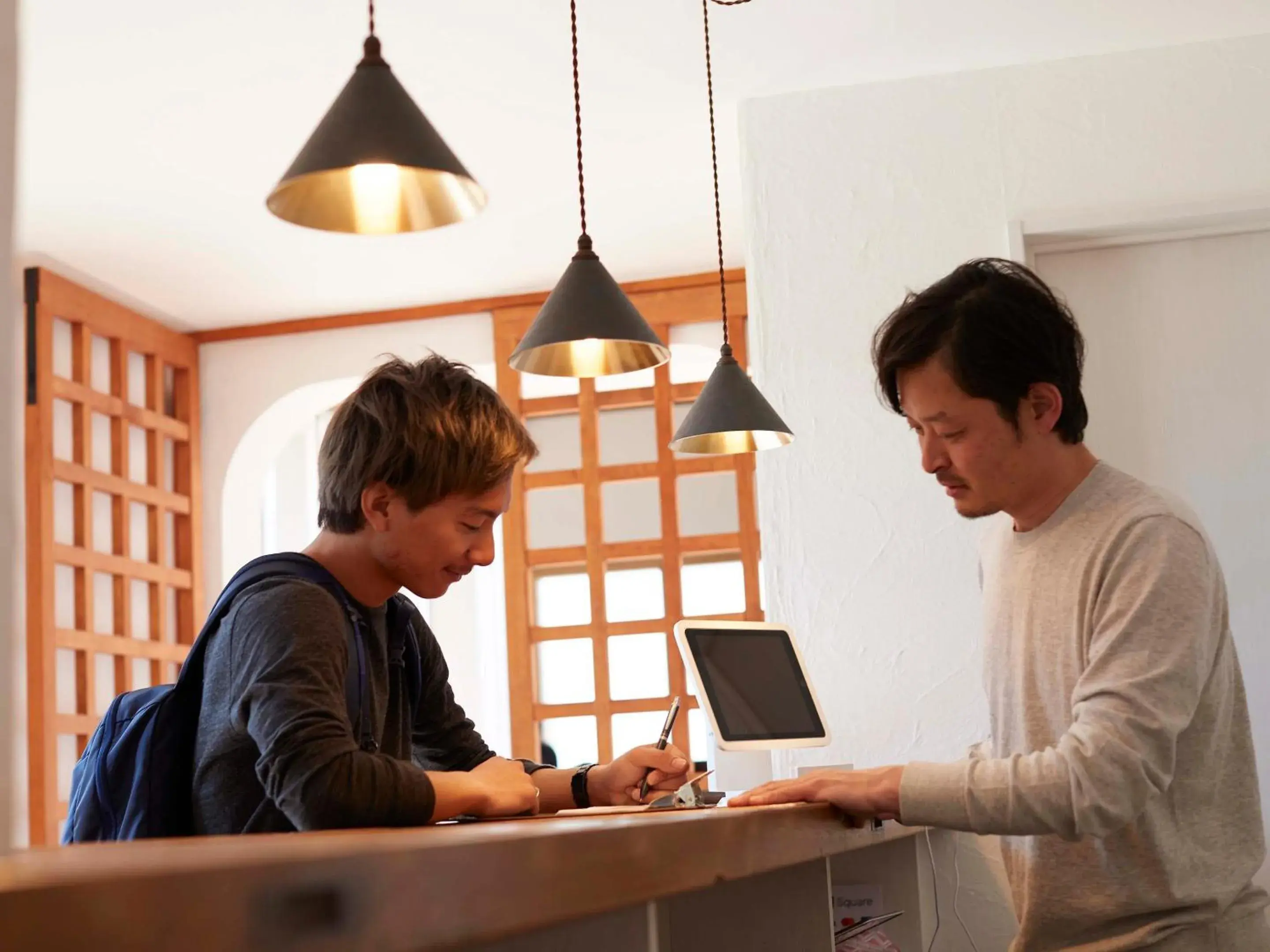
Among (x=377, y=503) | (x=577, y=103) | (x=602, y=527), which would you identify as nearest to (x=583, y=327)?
(x=577, y=103)

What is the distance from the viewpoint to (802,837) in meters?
1.41

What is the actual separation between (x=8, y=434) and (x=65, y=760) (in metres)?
4.88

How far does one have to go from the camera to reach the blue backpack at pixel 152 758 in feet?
4.65

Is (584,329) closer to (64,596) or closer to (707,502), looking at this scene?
(64,596)

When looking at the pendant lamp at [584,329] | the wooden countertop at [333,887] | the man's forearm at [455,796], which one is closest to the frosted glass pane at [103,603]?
the pendant lamp at [584,329]

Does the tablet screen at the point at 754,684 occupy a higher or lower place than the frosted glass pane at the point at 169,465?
lower

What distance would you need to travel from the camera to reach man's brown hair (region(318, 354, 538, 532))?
1.66 m

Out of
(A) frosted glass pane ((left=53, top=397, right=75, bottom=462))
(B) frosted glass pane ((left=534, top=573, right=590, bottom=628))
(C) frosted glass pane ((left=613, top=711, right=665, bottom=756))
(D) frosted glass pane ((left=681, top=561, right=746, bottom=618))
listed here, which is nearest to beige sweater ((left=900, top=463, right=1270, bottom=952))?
(A) frosted glass pane ((left=53, top=397, right=75, bottom=462))

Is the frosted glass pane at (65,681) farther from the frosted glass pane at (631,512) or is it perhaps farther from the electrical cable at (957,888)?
the frosted glass pane at (631,512)

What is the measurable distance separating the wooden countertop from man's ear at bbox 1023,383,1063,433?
1.04m

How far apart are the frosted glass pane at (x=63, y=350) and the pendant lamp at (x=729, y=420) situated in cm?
285

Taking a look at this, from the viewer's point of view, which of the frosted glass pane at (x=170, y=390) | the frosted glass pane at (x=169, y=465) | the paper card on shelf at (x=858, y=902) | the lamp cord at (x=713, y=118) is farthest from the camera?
the frosted glass pane at (x=170, y=390)

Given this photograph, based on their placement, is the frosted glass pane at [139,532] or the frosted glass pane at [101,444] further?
the frosted glass pane at [139,532]

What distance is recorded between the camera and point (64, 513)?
511 centimetres
